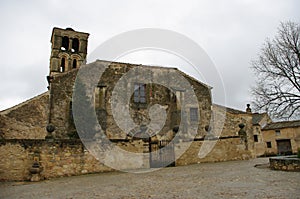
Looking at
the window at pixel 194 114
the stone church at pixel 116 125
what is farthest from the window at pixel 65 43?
the window at pixel 194 114

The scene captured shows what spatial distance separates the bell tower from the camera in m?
25.0

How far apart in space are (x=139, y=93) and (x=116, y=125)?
11.2 feet

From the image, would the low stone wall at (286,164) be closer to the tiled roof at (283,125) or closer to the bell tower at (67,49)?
the bell tower at (67,49)

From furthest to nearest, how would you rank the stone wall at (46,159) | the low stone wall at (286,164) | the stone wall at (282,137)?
the stone wall at (282,137) < the stone wall at (46,159) < the low stone wall at (286,164)

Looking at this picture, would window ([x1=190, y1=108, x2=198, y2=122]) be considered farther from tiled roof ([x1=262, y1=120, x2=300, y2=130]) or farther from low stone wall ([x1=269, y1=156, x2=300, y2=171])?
tiled roof ([x1=262, y1=120, x2=300, y2=130])

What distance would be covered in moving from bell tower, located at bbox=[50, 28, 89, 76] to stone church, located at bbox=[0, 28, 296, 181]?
0.93 m

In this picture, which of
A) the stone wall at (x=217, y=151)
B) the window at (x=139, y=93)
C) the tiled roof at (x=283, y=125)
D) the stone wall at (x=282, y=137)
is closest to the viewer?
the stone wall at (x=217, y=151)

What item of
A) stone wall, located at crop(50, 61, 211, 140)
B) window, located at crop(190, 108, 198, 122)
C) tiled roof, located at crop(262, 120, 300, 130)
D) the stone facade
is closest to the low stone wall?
stone wall, located at crop(50, 61, 211, 140)

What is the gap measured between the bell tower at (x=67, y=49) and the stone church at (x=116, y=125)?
3.05ft

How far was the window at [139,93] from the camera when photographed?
62.1 ft

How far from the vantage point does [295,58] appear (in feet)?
51.4

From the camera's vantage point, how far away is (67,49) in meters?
26.6

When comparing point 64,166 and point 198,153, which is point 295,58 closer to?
point 198,153

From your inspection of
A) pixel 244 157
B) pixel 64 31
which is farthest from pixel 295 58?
pixel 64 31
